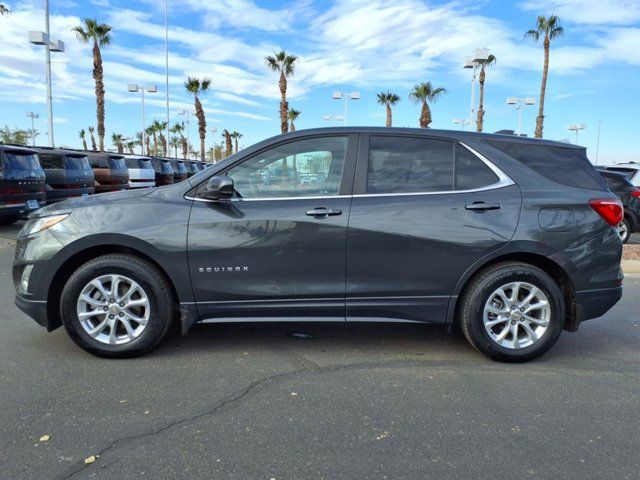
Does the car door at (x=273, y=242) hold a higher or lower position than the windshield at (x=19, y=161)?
lower

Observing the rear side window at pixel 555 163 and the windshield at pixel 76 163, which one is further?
the windshield at pixel 76 163

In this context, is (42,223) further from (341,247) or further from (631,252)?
(631,252)

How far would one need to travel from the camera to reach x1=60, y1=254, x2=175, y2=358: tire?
3816 millimetres

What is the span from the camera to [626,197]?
10.8 m

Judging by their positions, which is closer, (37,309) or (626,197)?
(37,309)

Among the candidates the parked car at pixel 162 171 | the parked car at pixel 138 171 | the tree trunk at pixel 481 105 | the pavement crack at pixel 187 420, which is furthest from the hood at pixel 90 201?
the tree trunk at pixel 481 105

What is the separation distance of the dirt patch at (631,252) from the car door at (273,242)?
6.93 metres

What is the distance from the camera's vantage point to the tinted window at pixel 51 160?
1272 centimetres

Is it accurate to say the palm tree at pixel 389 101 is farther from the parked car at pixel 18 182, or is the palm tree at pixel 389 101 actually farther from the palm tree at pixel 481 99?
the parked car at pixel 18 182

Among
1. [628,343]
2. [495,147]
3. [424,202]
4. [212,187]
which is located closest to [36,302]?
[212,187]

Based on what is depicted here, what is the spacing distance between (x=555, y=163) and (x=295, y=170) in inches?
80.4

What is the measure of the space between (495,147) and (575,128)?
223 ft

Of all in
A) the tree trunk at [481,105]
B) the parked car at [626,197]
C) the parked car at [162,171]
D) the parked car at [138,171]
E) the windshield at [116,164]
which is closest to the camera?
the parked car at [626,197]

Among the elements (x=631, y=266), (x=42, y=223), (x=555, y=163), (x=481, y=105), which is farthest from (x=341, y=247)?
(x=481, y=105)
